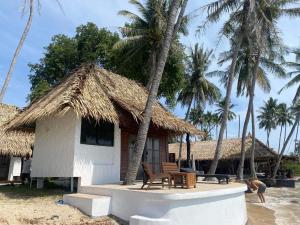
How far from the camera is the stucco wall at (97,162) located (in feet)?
37.9

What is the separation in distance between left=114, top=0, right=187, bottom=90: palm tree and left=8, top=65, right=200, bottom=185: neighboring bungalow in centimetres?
909

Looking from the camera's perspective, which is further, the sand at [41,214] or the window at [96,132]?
the window at [96,132]

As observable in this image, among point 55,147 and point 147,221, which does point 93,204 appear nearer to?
point 147,221

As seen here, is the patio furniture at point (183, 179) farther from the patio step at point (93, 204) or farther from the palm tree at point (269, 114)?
the palm tree at point (269, 114)

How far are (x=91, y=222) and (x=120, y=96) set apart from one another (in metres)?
5.69

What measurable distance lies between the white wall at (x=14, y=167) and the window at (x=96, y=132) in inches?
397

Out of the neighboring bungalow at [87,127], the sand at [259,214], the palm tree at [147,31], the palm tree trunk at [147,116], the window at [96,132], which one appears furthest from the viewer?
the palm tree at [147,31]

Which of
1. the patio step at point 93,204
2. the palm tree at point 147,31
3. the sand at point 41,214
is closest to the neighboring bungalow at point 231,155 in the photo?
the palm tree at point 147,31

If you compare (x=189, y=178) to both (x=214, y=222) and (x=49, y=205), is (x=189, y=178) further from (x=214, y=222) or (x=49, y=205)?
(x=49, y=205)

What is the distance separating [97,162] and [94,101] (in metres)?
2.19

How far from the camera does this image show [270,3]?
21703mm

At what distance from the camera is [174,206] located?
27.4 ft

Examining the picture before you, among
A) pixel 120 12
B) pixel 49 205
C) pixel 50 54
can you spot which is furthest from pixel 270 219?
pixel 50 54

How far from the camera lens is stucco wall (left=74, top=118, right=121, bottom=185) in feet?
37.9
